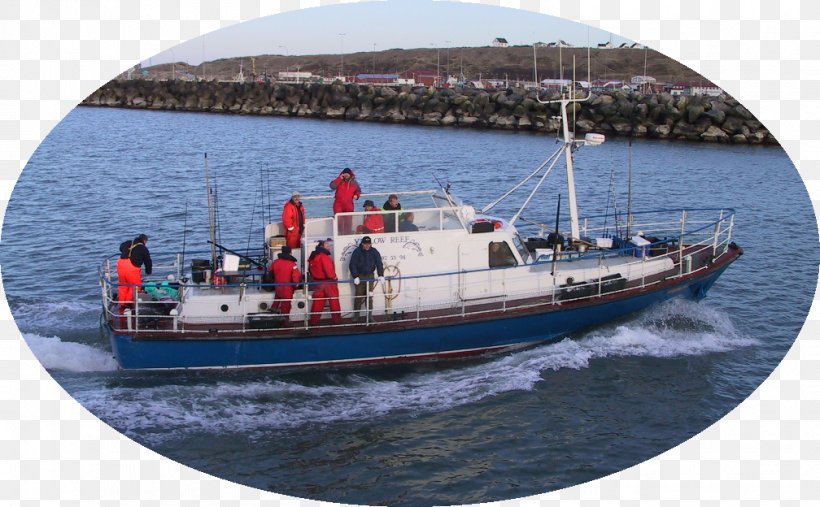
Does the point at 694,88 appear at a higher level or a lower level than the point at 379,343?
higher

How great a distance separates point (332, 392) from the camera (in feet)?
44.0

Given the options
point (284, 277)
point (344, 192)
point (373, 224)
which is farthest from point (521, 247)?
point (284, 277)

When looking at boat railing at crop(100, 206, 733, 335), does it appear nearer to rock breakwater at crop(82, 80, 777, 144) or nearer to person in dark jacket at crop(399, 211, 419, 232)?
person in dark jacket at crop(399, 211, 419, 232)

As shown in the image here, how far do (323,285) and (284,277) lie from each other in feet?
2.16

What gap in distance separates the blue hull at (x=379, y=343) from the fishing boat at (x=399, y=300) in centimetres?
2

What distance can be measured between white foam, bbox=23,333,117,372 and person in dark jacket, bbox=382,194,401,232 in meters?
5.03

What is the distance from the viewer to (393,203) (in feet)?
47.0

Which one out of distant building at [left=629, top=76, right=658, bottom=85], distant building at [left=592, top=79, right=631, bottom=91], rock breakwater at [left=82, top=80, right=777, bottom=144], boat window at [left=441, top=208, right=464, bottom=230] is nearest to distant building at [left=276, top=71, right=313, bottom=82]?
rock breakwater at [left=82, top=80, right=777, bottom=144]

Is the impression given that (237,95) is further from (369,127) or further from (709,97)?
(709,97)

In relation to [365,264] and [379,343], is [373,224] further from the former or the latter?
[379,343]

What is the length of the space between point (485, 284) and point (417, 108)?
37072 mm

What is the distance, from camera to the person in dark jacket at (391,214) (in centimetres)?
1420

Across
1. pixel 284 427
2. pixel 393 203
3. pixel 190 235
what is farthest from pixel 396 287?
pixel 190 235

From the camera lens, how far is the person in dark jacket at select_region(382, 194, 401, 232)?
1420 cm
